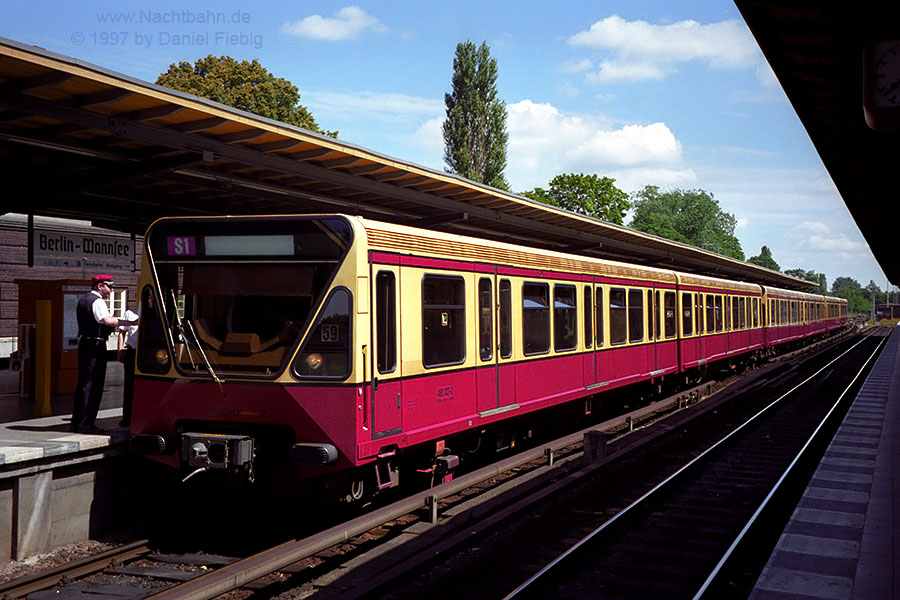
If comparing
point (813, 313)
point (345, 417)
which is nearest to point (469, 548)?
point (345, 417)

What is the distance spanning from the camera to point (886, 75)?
14.0 feet

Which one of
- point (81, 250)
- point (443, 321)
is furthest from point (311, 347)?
point (81, 250)

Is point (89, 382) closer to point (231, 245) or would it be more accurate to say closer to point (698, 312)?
point (231, 245)

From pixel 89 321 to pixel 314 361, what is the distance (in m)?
3.31

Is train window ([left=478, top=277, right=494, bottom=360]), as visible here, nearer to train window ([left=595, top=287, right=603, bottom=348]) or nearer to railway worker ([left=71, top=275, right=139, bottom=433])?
railway worker ([left=71, top=275, right=139, bottom=433])

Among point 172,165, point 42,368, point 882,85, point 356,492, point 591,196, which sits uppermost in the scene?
point 591,196

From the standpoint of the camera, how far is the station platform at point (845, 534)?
591cm

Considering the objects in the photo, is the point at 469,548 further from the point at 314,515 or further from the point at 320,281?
the point at 320,281

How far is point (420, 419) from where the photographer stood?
802cm

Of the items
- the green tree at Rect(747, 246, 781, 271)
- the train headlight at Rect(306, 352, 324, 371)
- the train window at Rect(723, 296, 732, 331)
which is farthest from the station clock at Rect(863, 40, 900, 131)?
the green tree at Rect(747, 246, 781, 271)

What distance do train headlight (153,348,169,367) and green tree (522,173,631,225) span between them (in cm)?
5445

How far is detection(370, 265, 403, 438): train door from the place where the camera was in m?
7.21

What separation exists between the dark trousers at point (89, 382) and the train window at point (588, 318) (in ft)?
22.9

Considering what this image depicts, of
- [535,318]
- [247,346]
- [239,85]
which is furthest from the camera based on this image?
[239,85]
